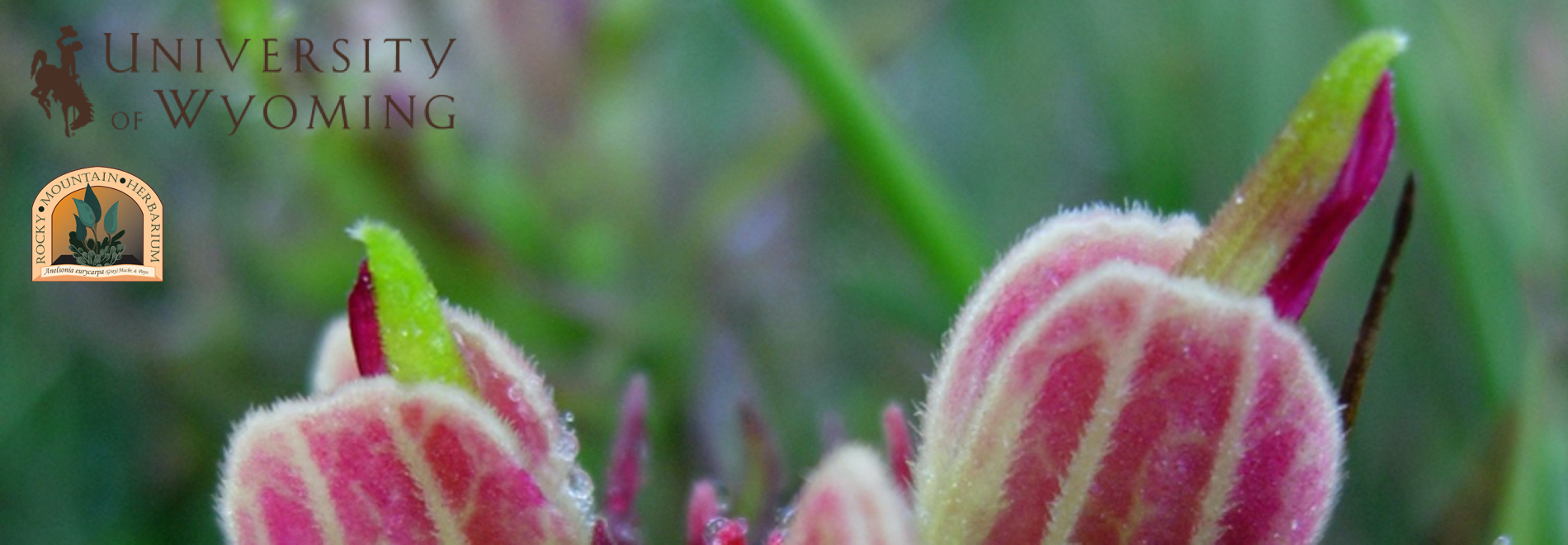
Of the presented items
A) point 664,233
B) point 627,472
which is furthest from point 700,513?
point 664,233

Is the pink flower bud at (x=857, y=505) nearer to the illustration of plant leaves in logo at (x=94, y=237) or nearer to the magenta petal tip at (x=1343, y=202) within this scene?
the magenta petal tip at (x=1343, y=202)

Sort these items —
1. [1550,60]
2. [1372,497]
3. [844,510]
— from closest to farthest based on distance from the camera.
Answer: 1. [844,510]
2. [1372,497]
3. [1550,60]

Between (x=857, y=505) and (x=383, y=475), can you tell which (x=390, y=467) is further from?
(x=857, y=505)

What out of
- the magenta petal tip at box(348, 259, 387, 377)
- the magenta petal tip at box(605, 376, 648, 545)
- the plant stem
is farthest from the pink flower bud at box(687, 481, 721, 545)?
the plant stem

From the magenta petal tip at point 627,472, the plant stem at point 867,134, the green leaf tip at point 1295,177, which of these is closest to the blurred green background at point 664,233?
the plant stem at point 867,134

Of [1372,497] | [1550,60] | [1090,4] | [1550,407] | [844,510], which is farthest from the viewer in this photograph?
[1090,4]

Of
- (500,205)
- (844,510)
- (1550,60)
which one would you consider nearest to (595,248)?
(500,205)

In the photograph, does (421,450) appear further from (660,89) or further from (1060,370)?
(660,89)
